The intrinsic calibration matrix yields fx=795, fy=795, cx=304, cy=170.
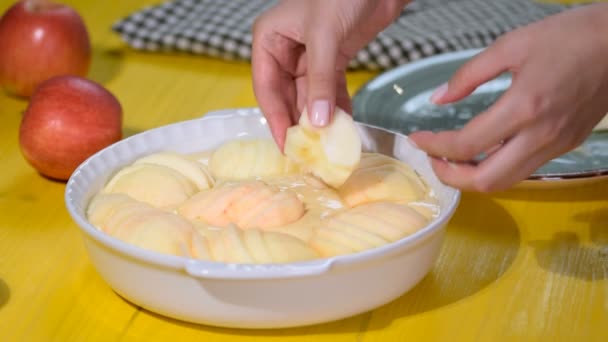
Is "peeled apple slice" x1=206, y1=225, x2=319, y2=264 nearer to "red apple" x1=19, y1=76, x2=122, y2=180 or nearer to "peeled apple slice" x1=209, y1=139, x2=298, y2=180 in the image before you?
"peeled apple slice" x1=209, y1=139, x2=298, y2=180

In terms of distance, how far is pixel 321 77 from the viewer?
3.12 feet

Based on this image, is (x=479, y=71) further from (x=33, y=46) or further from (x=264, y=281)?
(x=33, y=46)

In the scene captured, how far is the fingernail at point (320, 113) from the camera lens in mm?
942

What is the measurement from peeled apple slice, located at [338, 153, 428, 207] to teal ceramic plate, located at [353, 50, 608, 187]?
0.24 metres

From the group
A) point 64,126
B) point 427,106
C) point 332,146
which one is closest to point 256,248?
point 332,146

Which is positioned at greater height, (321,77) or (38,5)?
(321,77)

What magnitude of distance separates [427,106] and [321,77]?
1.60 ft

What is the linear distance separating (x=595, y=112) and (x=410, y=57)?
0.86 m

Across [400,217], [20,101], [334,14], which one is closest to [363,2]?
[334,14]

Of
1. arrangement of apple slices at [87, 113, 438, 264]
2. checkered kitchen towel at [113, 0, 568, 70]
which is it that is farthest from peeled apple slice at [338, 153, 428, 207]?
checkered kitchen towel at [113, 0, 568, 70]

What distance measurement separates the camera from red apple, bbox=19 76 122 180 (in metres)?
1.23

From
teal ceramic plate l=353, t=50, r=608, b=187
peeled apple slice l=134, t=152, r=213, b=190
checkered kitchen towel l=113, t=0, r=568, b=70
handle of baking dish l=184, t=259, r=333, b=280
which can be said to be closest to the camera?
handle of baking dish l=184, t=259, r=333, b=280

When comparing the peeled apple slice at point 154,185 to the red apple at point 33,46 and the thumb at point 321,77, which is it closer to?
the thumb at point 321,77

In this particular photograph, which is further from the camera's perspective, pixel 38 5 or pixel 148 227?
pixel 38 5
